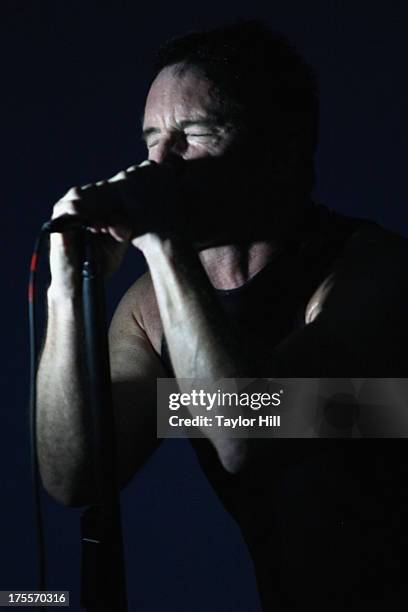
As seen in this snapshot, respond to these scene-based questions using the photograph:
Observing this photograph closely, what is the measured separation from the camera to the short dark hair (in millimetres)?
1497

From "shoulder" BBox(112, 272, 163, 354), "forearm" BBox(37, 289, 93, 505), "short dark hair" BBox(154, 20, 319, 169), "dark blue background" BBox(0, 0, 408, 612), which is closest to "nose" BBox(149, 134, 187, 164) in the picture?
"short dark hair" BBox(154, 20, 319, 169)

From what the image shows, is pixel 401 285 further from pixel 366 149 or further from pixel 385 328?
pixel 366 149

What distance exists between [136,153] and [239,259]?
905 millimetres

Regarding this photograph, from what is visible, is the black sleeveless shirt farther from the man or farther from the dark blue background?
the dark blue background

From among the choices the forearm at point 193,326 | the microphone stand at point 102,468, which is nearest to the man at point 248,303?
the forearm at point 193,326

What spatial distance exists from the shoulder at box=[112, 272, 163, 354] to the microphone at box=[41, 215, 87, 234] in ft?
1.98

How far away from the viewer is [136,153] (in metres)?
2.32

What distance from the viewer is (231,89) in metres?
1.48

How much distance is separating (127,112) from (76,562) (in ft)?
4.26

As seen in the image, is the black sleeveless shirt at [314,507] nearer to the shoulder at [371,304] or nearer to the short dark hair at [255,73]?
the shoulder at [371,304]

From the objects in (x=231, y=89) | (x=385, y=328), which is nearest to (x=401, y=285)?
(x=385, y=328)

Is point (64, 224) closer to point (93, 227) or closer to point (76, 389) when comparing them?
point (93, 227)

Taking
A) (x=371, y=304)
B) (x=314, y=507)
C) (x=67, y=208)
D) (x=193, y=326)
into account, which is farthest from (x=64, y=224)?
(x=314, y=507)

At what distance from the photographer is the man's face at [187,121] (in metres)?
1.39
